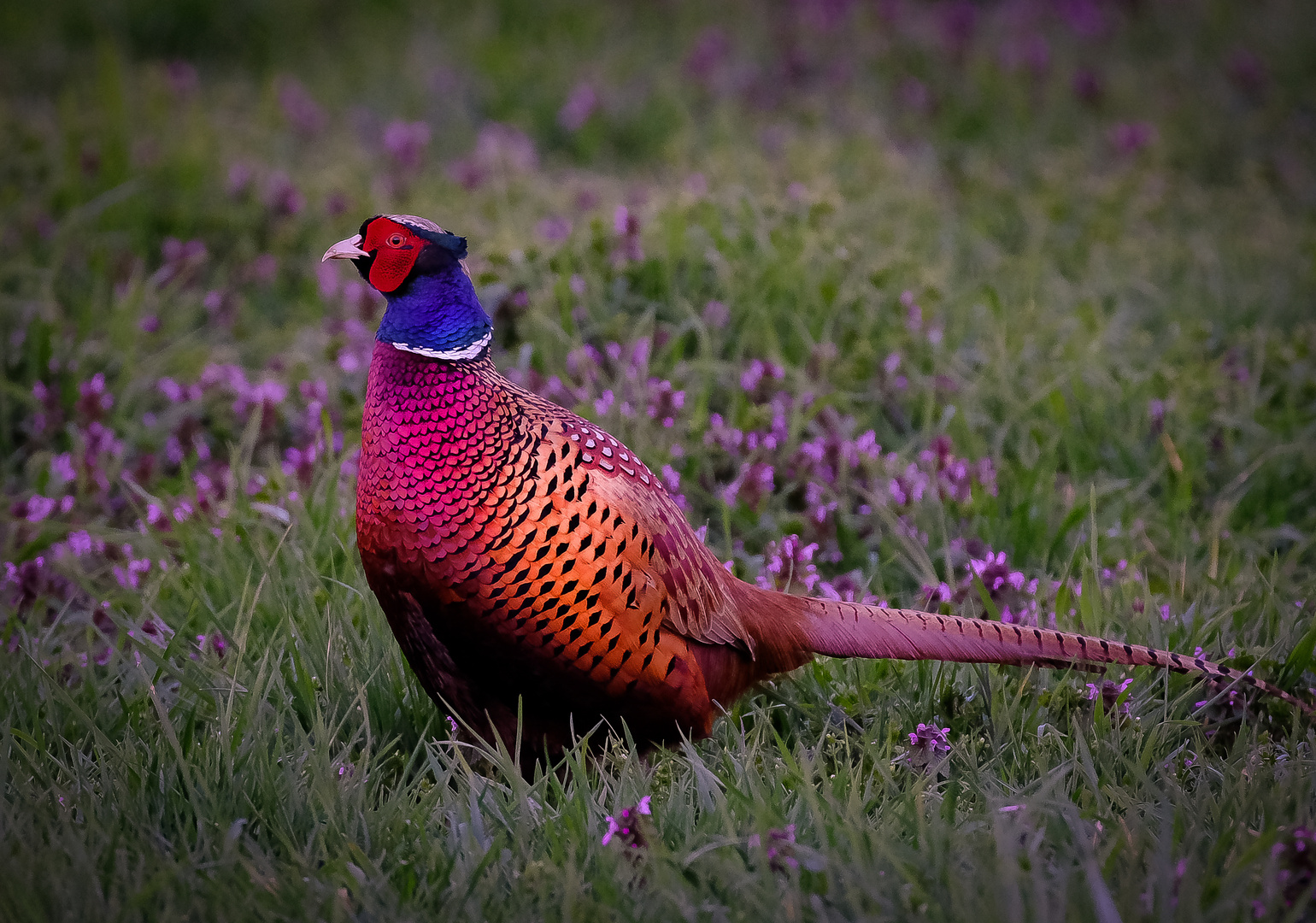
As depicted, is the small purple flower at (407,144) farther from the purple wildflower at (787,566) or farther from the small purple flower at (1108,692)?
the small purple flower at (1108,692)

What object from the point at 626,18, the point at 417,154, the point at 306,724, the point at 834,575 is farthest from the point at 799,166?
the point at 306,724

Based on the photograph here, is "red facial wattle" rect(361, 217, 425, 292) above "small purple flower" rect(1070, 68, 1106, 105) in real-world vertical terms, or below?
below

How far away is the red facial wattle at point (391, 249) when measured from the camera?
2.24 metres

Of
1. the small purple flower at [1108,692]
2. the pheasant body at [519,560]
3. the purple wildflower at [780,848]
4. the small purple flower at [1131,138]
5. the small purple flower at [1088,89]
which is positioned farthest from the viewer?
the small purple flower at [1088,89]

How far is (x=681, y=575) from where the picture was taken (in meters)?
2.33

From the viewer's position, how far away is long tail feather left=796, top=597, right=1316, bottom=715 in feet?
7.91

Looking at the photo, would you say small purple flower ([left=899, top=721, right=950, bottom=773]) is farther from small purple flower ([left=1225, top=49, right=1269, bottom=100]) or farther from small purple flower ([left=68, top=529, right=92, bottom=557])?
small purple flower ([left=1225, top=49, right=1269, bottom=100])

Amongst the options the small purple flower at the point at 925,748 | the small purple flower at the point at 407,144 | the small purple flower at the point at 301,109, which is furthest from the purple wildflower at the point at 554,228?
the small purple flower at the point at 925,748

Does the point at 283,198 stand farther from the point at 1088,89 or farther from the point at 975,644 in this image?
the point at 1088,89

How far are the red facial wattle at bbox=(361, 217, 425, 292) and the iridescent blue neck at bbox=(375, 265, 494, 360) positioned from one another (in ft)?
0.08

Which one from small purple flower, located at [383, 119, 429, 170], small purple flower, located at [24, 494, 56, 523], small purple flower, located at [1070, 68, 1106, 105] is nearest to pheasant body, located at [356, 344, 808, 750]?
small purple flower, located at [24, 494, 56, 523]

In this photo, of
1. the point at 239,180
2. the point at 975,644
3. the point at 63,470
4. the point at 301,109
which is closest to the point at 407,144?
the point at 239,180

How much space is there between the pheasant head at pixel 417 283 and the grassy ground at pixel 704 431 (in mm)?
724

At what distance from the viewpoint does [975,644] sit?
7.95ft
